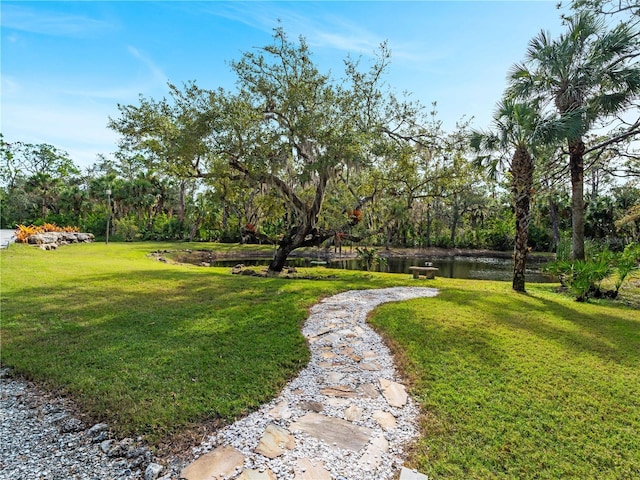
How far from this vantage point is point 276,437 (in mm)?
2723

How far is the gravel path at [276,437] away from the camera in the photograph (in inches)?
94.2

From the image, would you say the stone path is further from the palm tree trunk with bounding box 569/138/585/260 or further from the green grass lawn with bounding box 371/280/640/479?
the palm tree trunk with bounding box 569/138/585/260

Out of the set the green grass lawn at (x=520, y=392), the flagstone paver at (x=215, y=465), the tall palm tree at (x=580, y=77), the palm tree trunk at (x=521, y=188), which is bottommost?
the flagstone paver at (x=215, y=465)

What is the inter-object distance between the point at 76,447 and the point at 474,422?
10.9 ft

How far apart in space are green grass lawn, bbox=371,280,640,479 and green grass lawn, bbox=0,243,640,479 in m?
0.01

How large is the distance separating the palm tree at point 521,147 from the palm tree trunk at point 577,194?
1.73m

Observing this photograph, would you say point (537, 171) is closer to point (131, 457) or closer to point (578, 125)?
point (578, 125)

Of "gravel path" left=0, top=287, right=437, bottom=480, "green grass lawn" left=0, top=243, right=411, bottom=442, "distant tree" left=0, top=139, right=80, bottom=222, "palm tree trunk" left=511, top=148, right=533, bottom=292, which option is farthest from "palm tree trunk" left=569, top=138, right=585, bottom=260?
"distant tree" left=0, top=139, right=80, bottom=222

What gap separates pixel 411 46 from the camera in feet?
30.2

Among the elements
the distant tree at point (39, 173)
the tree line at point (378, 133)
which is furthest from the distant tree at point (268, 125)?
the distant tree at point (39, 173)

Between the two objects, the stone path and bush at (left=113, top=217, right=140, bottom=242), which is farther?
bush at (left=113, top=217, right=140, bottom=242)

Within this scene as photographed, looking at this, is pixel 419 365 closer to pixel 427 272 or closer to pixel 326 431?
pixel 326 431

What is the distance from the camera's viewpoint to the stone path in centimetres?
238

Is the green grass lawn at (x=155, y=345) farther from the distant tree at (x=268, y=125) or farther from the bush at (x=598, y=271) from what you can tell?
the bush at (x=598, y=271)
